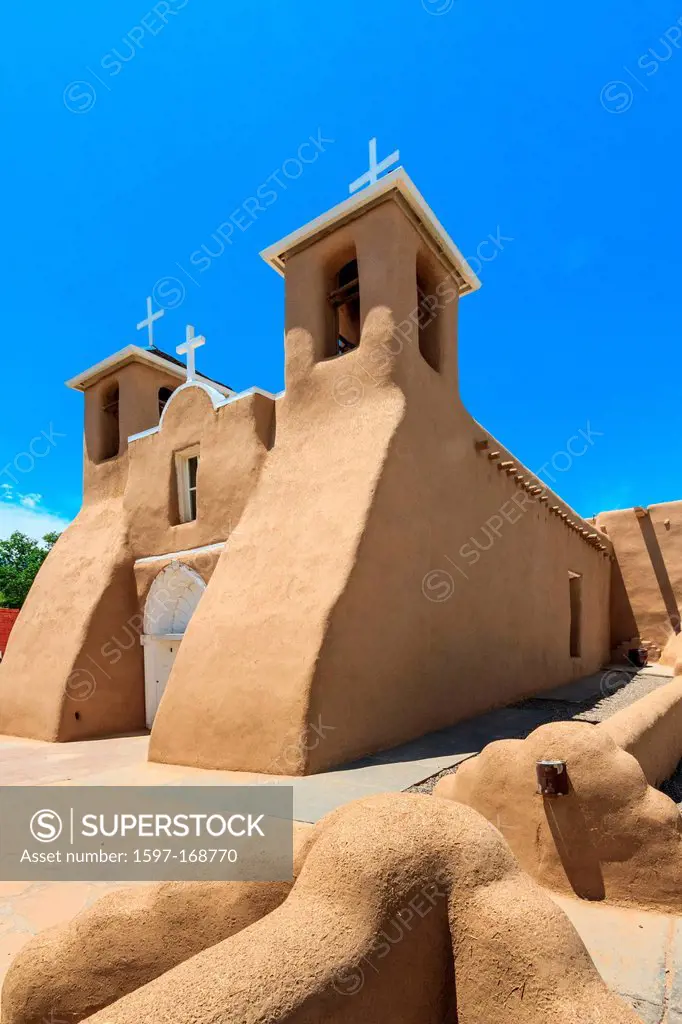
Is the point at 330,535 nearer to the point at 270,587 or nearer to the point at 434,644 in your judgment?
the point at 270,587

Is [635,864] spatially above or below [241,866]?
below

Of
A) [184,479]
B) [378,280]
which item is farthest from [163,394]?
[378,280]

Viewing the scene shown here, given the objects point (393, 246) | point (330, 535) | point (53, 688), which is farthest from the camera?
point (53, 688)

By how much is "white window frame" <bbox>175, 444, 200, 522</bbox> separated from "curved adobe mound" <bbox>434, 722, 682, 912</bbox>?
753 cm

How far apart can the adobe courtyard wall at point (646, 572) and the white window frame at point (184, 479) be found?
44.5ft

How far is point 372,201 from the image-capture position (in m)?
8.43

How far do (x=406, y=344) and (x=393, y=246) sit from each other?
1408 millimetres

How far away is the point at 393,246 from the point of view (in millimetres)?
8258

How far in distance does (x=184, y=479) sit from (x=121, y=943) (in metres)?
8.81

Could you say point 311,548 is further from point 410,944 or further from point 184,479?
point 410,944

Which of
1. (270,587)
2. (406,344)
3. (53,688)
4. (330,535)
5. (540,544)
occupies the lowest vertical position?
(53,688)

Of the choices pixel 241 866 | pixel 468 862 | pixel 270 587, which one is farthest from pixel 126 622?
pixel 468 862

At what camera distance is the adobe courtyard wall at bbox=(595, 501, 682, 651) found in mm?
16953

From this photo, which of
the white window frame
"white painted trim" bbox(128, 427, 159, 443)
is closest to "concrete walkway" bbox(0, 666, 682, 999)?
the white window frame
